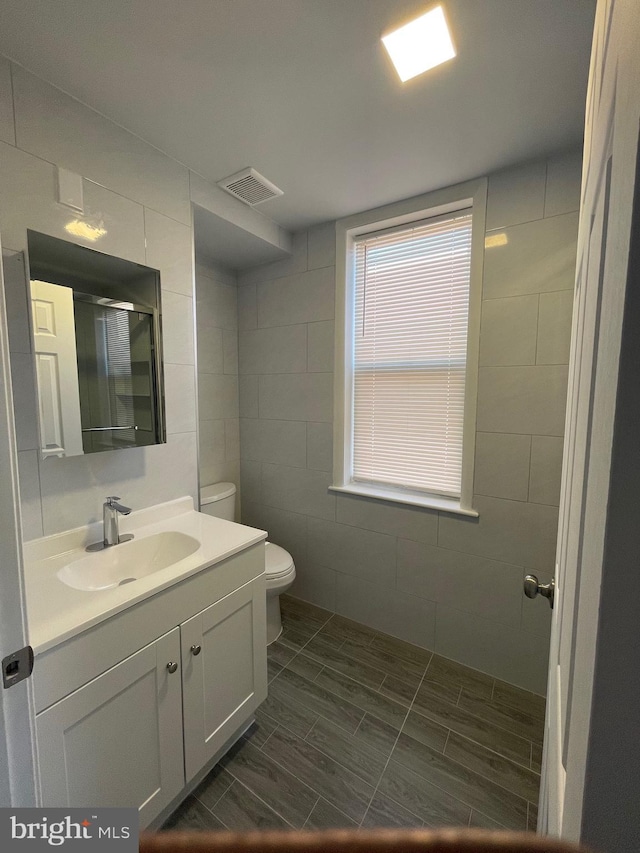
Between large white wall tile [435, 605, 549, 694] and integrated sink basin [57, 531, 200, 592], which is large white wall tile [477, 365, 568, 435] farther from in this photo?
integrated sink basin [57, 531, 200, 592]

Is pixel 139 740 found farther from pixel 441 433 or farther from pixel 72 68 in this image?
pixel 72 68

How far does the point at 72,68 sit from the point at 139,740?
6.74 feet

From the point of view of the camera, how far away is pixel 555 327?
1.44m

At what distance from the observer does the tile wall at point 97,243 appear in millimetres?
1058

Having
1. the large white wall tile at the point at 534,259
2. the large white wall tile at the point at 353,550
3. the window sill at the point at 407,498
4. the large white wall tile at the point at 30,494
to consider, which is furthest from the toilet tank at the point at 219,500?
the large white wall tile at the point at 534,259

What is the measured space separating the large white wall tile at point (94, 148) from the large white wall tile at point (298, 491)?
150 cm

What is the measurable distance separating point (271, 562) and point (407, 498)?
838mm

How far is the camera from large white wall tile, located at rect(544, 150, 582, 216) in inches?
53.9

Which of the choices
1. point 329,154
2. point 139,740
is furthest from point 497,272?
point 139,740

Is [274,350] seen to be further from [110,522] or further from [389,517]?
[110,522]

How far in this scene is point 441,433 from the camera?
181 cm

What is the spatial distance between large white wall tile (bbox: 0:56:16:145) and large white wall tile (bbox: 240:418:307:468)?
167 cm

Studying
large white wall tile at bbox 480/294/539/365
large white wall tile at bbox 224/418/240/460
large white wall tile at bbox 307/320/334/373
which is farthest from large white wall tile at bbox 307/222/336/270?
large white wall tile at bbox 224/418/240/460

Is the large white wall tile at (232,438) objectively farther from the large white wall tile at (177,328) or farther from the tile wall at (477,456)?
the large white wall tile at (177,328)
